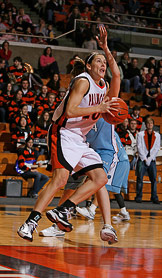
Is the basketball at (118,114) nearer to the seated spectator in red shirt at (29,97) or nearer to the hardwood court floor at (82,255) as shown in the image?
the hardwood court floor at (82,255)

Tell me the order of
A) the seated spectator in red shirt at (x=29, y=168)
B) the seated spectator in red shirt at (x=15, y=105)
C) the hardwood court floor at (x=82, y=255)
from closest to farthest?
1. the hardwood court floor at (x=82, y=255)
2. the seated spectator in red shirt at (x=29, y=168)
3. the seated spectator in red shirt at (x=15, y=105)

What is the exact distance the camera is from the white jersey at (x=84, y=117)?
5.02 m

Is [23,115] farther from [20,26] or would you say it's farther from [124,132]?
[20,26]

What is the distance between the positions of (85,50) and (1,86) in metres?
2.75

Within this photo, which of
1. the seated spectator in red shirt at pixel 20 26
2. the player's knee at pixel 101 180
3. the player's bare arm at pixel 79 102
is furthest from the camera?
the seated spectator in red shirt at pixel 20 26

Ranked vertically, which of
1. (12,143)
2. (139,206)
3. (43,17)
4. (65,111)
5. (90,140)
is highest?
(43,17)

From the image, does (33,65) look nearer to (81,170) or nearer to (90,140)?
(90,140)

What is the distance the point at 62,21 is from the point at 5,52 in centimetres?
279

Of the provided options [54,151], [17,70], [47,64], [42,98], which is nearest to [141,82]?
[47,64]

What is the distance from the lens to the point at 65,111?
4.93 meters

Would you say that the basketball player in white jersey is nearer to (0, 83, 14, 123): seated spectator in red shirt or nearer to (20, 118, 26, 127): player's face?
(20, 118, 26, 127): player's face

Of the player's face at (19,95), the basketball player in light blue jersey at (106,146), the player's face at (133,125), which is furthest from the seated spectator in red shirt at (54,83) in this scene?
the basketball player in light blue jersey at (106,146)

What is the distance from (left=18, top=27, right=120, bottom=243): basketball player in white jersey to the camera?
4.88 meters

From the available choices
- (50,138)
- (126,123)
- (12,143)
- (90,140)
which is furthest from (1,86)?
(50,138)
